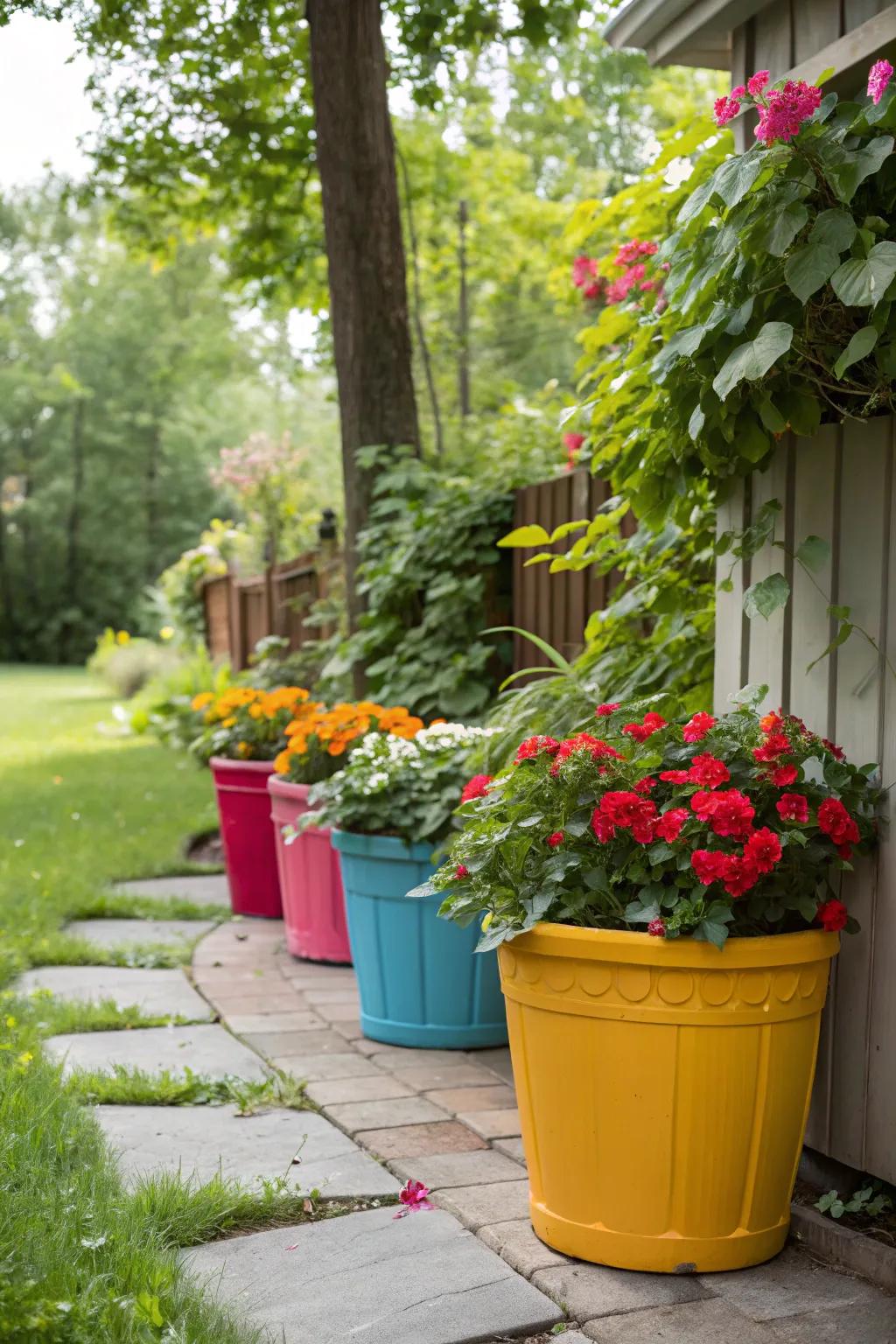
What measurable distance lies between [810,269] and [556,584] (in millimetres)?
2595

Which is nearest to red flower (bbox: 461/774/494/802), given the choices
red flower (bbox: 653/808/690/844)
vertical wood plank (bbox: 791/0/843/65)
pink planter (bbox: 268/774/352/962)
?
red flower (bbox: 653/808/690/844)

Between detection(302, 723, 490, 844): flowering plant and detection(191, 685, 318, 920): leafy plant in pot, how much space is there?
145 centimetres

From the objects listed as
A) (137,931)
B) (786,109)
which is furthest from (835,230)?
(137,931)

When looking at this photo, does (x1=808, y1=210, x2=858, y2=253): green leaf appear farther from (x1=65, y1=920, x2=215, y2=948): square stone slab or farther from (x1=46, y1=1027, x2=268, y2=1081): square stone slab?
(x1=65, y1=920, x2=215, y2=948): square stone slab

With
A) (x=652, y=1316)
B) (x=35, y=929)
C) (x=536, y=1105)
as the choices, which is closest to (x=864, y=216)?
(x=536, y=1105)

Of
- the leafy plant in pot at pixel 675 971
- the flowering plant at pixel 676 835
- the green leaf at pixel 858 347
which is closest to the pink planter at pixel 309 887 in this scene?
the flowering plant at pixel 676 835

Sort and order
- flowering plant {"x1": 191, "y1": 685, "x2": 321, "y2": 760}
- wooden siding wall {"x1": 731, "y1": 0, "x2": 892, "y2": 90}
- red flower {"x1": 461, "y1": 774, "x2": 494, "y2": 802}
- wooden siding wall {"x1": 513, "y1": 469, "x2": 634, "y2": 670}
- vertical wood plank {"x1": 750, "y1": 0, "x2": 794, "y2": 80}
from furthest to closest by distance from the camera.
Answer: flowering plant {"x1": 191, "y1": 685, "x2": 321, "y2": 760}
wooden siding wall {"x1": 513, "y1": 469, "x2": 634, "y2": 670}
red flower {"x1": 461, "y1": 774, "x2": 494, "y2": 802}
vertical wood plank {"x1": 750, "y1": 0, "x2": 794, "y2": 80}
wooden siding wall {"x1": 731, "y1": 0, "x2": 892, "y2": 90}

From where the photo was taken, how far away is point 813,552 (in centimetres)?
246

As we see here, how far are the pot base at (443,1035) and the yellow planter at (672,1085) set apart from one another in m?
1.37

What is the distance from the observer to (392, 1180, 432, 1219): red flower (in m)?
2.59

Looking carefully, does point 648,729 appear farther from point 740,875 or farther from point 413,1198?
point 413,1198

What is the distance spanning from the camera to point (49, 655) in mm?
34812

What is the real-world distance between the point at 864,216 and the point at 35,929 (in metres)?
3.99

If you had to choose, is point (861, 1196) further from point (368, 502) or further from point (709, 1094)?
point (368, 502)
